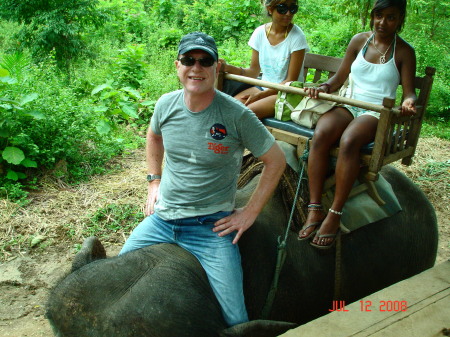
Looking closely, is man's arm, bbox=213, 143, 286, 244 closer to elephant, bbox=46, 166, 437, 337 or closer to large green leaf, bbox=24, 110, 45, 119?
elephant, bbox=46, 166, 437, 337

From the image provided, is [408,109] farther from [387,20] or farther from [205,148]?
[205,148]

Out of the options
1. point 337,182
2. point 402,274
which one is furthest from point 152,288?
point 402,274

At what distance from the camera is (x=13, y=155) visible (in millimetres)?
5055

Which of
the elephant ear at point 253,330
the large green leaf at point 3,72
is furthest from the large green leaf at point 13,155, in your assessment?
the elephant ear at point 253,330

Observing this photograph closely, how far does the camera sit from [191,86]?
231 cm

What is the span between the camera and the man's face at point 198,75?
7.57ft

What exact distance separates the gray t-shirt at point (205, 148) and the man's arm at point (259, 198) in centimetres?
6

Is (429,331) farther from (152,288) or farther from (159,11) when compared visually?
(159,11)

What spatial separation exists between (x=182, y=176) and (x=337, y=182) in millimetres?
950

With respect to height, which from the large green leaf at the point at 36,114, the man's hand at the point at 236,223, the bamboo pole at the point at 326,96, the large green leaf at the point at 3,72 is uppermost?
the bamboo pole at the point at 326,96

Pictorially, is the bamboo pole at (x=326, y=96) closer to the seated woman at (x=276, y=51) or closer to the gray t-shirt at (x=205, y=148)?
the seated woman at (x=276, y=51)

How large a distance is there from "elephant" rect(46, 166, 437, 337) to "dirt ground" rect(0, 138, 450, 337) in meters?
1.32

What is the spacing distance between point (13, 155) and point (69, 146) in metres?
0.71

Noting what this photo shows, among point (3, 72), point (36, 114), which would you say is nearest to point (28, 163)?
point (36, 114)
